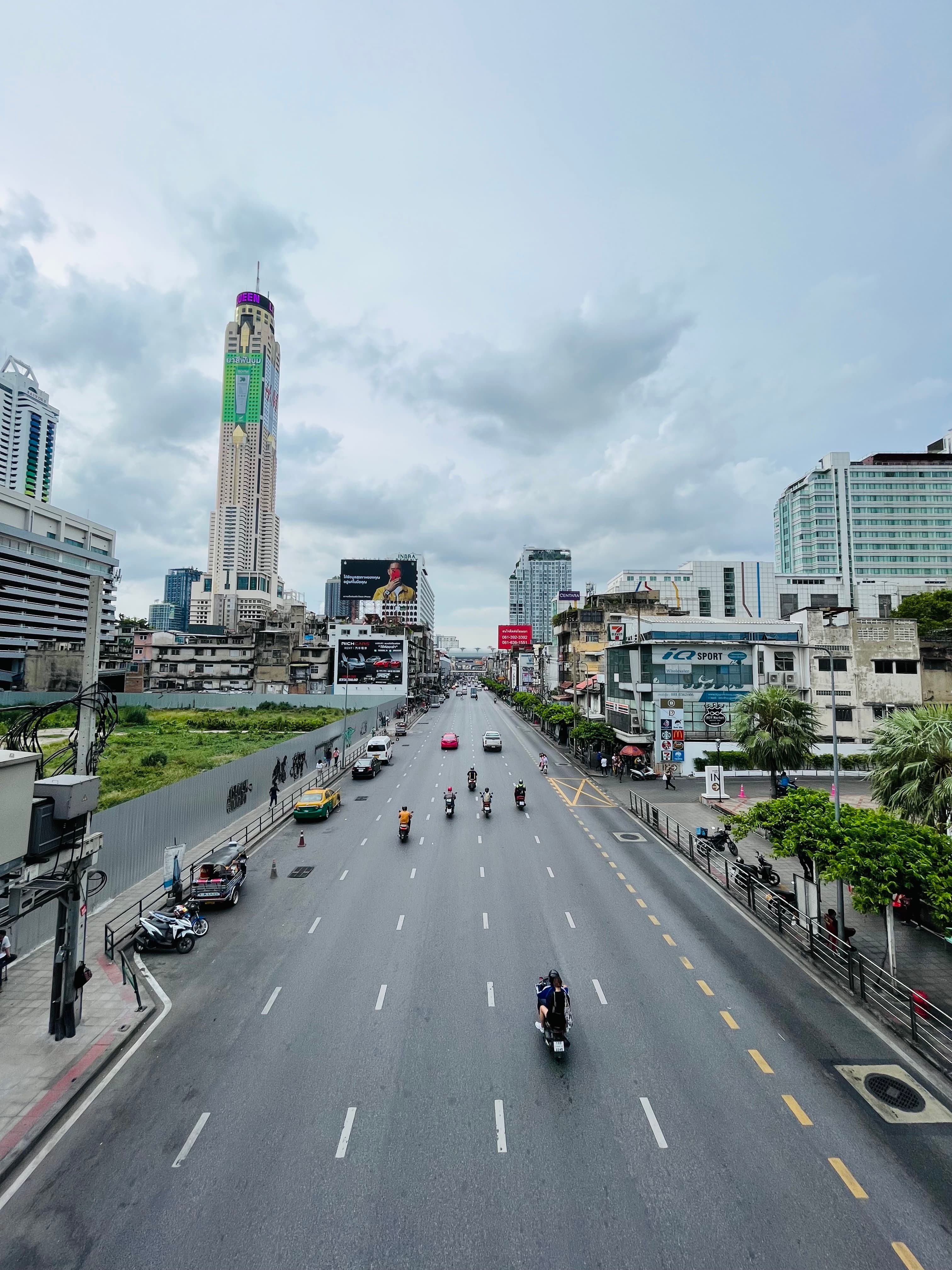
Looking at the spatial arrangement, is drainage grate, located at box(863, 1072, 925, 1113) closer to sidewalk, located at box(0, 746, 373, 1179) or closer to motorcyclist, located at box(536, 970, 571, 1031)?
motorcyclist, located at box(536, 970, 571, 1031)

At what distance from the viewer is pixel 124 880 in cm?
2030

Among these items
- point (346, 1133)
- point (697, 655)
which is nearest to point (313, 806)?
point (346, 1133)

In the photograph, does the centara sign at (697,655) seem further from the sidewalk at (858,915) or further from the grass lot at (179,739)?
the grass lot at (179,739)

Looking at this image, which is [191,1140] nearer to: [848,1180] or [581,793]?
[848,1180]

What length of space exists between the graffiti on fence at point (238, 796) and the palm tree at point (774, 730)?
26.0m

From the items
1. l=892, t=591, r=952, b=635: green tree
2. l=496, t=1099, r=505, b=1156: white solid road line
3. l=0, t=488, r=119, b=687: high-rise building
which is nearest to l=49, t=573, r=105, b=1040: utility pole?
l=496, t=1099, r=505, b=1156: white solid road line

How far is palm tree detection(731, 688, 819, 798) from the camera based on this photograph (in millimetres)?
29172

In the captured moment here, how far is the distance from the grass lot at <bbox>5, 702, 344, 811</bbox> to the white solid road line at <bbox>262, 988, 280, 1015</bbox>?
7.17 metres

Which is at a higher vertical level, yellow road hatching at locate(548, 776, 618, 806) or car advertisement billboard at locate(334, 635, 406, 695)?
car advertisement billboard at locate(334, 635, 406, 695)

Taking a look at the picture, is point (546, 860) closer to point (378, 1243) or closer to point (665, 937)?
point (665, 937)

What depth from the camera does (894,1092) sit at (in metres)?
10.8

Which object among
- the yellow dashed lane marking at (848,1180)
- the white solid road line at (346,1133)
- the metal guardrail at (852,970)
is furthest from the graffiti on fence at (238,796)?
the yellow dashed lane marking at (848,1180)

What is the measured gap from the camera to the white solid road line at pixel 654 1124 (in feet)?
31.4

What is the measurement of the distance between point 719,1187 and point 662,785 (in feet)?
113
